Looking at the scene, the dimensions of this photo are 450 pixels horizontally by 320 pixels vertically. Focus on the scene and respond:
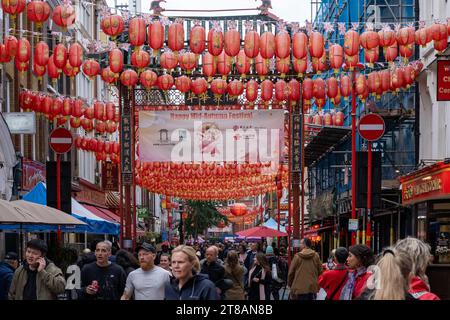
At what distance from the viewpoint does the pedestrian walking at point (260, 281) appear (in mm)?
19469

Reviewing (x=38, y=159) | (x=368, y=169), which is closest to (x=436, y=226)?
(x=368, y=169)

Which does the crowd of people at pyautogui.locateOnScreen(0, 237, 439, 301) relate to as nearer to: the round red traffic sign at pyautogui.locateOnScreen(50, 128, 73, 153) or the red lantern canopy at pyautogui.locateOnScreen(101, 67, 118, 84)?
the round red traffic sign at pyautogui.locateOnScreen(50, 128, 73, 153)

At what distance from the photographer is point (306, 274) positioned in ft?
56.7

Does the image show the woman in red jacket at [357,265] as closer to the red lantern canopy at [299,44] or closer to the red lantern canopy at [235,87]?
the red lantern canopy at [299,44]

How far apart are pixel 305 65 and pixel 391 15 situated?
11.6 m

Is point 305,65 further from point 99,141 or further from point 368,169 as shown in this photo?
point 99,141

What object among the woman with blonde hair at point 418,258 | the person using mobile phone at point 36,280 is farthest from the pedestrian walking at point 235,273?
the woman with blonde hair at point 418,258

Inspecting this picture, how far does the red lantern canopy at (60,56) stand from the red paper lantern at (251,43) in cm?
429

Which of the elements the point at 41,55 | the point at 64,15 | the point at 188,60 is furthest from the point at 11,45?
the point at 188,60

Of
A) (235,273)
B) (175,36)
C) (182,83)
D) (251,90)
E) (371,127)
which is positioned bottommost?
(235,273)

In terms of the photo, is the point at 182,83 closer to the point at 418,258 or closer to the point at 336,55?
the point at 336,55

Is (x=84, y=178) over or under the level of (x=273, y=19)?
under

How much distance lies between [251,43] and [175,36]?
1.72 metres

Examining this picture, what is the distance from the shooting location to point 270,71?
88.9 feet
